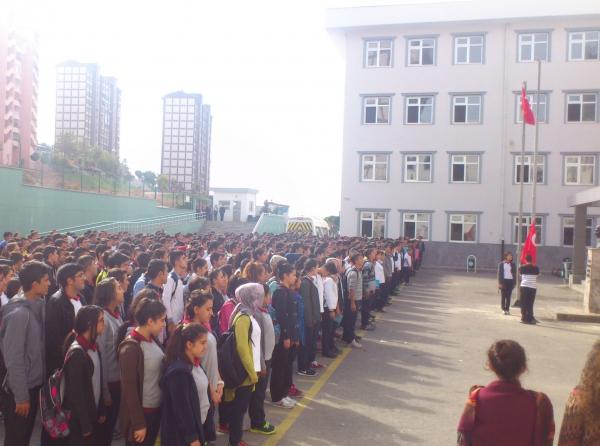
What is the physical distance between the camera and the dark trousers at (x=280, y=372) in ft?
21.6

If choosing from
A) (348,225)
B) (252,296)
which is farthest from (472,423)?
(348,225)

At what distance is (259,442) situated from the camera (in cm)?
554

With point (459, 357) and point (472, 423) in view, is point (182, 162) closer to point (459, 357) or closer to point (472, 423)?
point (459, 357)

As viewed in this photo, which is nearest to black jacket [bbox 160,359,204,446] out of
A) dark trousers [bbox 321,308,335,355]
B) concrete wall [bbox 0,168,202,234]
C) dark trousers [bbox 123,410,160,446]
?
dark trousers [bbox 123,410,160,446]

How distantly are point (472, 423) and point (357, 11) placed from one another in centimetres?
3131

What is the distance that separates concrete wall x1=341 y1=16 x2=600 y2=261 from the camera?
29.5 metres

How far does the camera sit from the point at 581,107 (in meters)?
29.4

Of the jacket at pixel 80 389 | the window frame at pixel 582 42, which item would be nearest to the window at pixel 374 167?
the window frame at pixel 582 42

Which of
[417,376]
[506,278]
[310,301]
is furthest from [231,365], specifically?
[506,278]

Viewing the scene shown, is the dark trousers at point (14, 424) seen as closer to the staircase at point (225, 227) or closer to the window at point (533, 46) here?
the staircase at point (225, 227)

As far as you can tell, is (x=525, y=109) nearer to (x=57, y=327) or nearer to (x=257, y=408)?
(x=257, y=408)

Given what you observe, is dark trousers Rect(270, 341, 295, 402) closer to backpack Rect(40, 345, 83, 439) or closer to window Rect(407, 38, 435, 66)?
backpack Rect(40, 345, 83, 439)

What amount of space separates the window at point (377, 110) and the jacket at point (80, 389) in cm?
2884

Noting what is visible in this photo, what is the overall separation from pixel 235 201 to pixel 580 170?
26.6m
